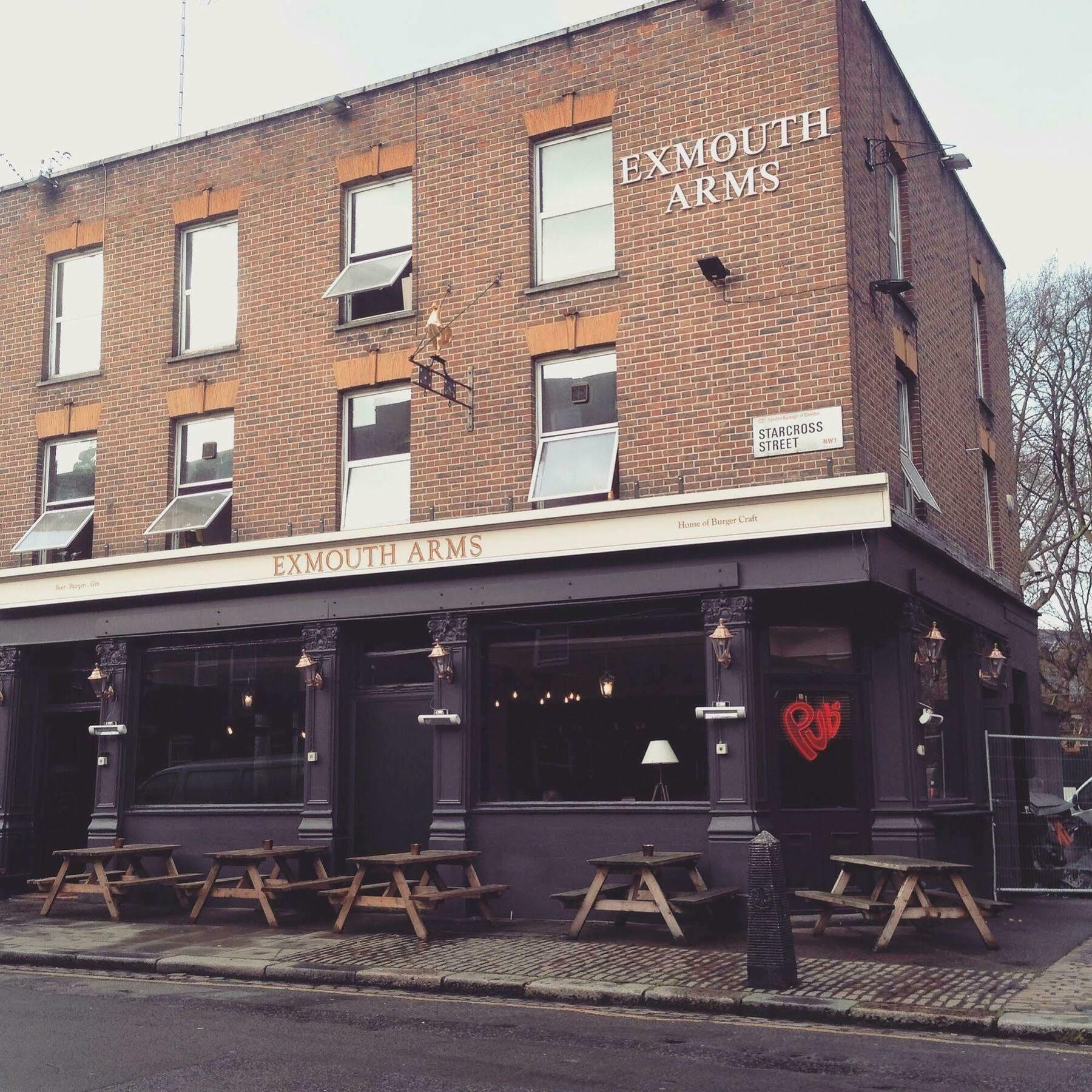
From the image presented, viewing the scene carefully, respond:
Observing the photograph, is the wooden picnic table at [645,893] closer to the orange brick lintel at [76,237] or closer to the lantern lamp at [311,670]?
the lantern lamp at [311,670]

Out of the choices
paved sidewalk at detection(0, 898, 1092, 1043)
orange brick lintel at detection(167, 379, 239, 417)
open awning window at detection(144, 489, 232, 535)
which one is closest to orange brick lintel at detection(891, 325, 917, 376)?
paved sidewalk at detection(0, 898, 1092, 1043)

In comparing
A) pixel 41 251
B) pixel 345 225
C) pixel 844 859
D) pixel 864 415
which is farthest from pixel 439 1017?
pixel 41 251

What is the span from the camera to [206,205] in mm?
17391

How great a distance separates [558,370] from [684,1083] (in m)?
9.43

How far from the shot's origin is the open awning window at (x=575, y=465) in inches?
560

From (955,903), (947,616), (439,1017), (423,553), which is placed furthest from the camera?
(947,616)

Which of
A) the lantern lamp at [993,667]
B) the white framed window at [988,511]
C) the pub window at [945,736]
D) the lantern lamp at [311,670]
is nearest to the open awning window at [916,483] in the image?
the pub window at [945,736]

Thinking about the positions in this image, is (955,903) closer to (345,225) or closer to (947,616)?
(947,616)

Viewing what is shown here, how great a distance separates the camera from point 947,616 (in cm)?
1588

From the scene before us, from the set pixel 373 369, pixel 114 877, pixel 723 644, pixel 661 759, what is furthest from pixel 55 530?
pixel 723 644

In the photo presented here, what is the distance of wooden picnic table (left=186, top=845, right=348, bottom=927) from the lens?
44.6 feet

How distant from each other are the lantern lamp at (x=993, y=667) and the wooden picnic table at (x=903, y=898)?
455 centimetres

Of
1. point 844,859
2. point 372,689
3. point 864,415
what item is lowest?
point 844,859

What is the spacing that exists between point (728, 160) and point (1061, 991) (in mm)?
9128
